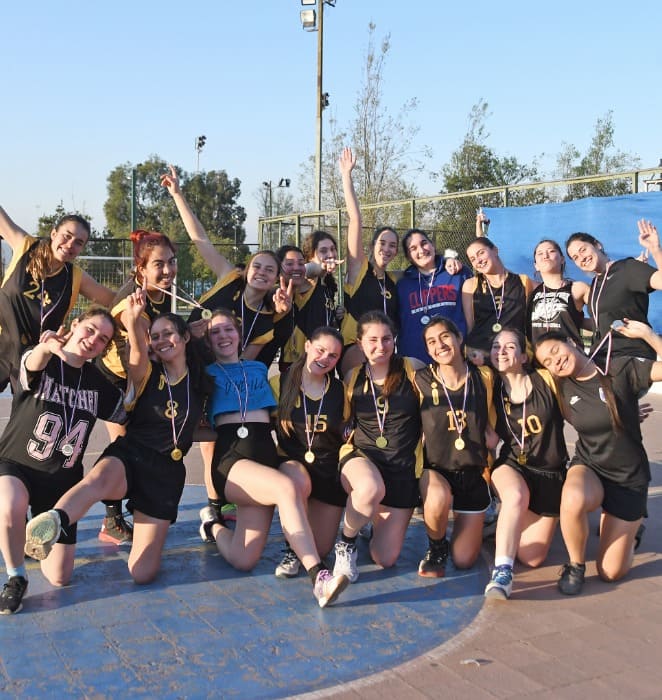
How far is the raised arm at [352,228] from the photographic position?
19.1ft

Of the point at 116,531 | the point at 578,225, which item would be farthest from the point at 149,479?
the point at 578,225

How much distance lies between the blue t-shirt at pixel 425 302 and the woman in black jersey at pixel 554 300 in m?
0.56

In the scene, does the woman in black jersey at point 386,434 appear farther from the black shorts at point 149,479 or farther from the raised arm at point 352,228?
the raised arm at point 352,228

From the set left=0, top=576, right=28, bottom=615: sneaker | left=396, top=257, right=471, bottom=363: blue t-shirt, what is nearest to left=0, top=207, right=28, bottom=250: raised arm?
left=0, top=576, right=28, bottom=615: sneaker

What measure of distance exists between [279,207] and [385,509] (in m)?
34.2

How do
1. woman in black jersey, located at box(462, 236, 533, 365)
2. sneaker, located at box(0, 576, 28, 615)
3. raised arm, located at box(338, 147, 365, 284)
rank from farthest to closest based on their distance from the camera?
raised arm, located at box(338, 147, 365, 284) → woman in black jersey, located at box(462, 236, 533, 365) → sneaker, located at box(0, 576, 28, 615)

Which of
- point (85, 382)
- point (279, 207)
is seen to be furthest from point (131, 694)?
point (279, 207)

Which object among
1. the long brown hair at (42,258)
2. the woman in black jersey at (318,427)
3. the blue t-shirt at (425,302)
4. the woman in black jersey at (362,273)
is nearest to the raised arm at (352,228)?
the woman in black jersey at (362,273)

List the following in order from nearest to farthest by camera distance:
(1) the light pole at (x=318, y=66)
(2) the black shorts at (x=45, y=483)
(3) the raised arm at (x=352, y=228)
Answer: (2) the black shorts at (x=45, y=483)
(3) the raised arm at (x=352, y=228)
(1) the light pole at (x=318, y=66)

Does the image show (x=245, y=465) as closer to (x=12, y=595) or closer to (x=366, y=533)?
(x=366, y=533)

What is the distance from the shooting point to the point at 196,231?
556 centimetres

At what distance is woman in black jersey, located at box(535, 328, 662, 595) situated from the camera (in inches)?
176

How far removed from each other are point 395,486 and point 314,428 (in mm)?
590

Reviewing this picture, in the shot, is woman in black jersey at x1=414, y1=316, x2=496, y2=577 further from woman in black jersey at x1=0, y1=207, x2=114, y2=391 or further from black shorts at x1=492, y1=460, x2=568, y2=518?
woman in black jersey at x1=0, y1=207, x2=114, y2=391
